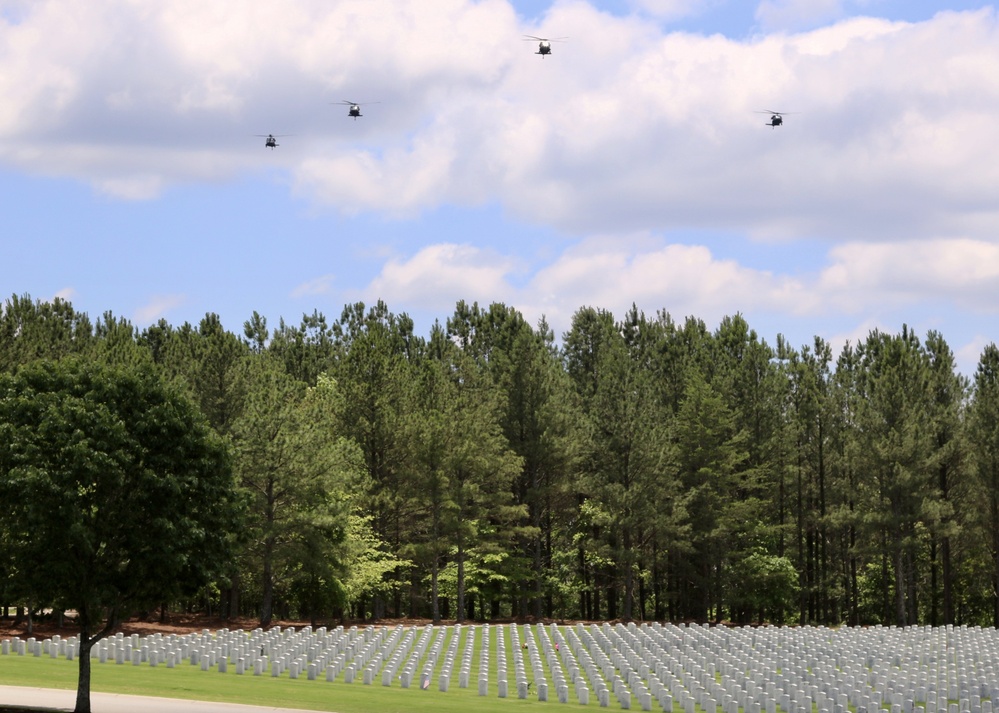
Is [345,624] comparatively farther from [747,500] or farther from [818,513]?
[818,513]

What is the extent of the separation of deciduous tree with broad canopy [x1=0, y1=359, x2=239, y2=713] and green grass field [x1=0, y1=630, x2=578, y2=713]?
18.1ft

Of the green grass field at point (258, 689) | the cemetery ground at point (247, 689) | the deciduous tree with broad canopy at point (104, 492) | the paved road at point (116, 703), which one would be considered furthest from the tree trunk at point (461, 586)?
the deciduous tree with broad canopy at point (104, 492)

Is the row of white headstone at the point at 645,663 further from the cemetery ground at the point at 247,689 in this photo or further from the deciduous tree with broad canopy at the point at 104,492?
the deciduous tree with broad canopy at the point at 104,492

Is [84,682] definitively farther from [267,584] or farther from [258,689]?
[267,584]

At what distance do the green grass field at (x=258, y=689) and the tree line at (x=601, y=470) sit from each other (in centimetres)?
1884

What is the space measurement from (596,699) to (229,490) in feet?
44.2

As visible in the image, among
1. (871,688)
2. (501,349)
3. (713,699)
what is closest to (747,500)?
(501,349)

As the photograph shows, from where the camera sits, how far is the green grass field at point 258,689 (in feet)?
92.9

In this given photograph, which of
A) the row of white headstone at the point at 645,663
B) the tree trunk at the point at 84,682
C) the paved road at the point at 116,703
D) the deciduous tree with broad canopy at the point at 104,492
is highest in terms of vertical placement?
the deciduous tree with broad canopy at the point at 104,492

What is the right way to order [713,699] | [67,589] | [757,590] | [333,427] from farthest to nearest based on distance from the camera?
[757,590] → [333,427] → [713,699] → [67,589]

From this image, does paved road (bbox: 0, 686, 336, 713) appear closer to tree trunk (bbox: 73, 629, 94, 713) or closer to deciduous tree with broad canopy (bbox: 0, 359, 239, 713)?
tree trunk (bbox: 73, 629, 94, 713)

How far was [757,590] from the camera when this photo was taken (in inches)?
2552

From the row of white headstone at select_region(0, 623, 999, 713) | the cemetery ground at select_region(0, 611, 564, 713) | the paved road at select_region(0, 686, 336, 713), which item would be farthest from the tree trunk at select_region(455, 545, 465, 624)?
the paved road at select_region(0, 686, 336, 713)

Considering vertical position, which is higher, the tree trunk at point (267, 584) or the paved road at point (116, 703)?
the tree trunk at point (267, 584)
